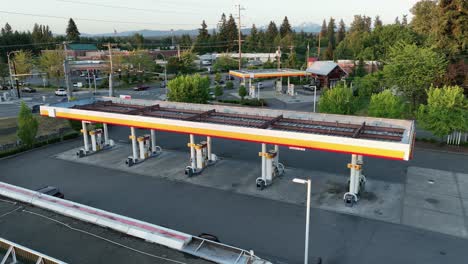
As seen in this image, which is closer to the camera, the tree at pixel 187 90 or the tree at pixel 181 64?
the tree at pixel 187 90

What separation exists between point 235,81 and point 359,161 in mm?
60439

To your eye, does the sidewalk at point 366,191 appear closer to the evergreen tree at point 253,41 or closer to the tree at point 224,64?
the tree at point 224,64

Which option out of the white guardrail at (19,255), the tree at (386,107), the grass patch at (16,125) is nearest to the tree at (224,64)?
the grass patch at (16,125)

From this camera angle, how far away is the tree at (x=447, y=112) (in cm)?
2897

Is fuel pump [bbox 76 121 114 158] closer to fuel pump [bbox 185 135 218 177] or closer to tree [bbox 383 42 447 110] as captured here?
fuel pump [bbox 185 135 218 177]

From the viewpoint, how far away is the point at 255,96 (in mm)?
59188

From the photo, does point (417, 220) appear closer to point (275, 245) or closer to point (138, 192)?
point (275, 245)

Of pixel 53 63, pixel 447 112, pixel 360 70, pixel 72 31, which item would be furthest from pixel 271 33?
pixel 447 112

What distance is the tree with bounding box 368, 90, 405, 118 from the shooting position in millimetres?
30859

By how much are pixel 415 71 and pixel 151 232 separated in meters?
37.4

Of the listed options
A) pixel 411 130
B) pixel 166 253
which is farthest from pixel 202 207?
pixel 411 130

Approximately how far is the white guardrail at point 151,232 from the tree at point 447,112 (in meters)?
25.4

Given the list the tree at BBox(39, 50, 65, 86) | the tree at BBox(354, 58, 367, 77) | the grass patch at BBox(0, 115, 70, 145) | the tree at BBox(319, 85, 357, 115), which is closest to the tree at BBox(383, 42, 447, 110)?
the tree at BBox(319, 85, 357, 115)

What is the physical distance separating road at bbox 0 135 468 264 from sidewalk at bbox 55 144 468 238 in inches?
33.4
